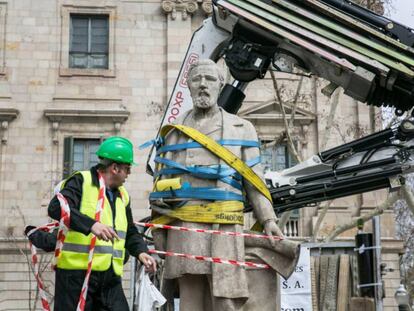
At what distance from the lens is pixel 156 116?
2525cm

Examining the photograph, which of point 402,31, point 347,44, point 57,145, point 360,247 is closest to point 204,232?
point 347,44

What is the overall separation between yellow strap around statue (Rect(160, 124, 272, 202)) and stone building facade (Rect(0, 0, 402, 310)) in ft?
59.8

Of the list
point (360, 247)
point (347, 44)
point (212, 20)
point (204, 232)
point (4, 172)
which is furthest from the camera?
point (4, 172)

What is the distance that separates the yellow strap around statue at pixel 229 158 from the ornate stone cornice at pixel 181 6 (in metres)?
20.2

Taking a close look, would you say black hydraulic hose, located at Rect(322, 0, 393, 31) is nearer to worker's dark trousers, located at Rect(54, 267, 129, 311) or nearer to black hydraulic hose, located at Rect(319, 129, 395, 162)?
black hydraulic hose, located at Rect(319, 129, 395, 162)

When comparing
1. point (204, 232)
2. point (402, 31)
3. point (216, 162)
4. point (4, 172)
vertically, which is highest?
point (4, 172)

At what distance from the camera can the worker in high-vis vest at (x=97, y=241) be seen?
5.55 metres

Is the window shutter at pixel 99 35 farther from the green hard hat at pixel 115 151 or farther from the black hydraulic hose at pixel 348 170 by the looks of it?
the green hard hat at pixel 115 151

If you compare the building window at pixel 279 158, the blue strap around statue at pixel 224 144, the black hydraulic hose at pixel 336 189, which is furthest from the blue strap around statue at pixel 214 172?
the building window at pixel 279 158

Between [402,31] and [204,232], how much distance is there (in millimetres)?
3189

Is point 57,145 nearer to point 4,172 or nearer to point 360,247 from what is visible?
point 4,172

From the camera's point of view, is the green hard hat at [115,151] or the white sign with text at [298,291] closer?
the green hard hat at [115,151]

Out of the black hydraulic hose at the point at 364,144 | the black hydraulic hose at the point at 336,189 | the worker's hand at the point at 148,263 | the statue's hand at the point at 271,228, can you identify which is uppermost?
the black hydraulic hose at the point at 364,144

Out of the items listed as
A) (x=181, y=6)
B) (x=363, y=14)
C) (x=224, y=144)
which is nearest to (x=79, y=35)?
(x=181, y=6)
